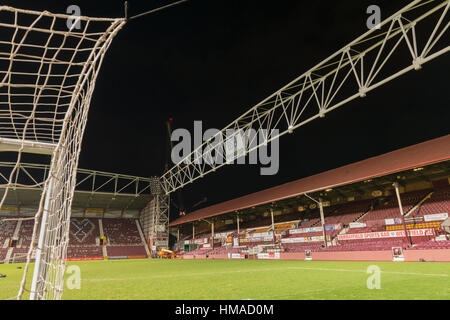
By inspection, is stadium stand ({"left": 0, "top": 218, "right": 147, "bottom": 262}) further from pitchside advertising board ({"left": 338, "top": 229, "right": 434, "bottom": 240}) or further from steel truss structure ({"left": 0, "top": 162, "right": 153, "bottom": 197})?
pitchside advertising board ({"left": 338, "top": 229, "right": 434, "bottom": 240})

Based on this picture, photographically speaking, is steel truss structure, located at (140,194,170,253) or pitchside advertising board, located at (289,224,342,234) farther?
steel truss structure, located at (140,194,170,253)

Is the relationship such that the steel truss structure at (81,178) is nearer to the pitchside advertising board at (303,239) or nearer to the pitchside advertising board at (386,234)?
the pitchside advertising board at (303,239)

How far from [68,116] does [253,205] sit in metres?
22.2

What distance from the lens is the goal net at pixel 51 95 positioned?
3301 millimetres

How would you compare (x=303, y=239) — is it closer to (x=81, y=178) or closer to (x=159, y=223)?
(x=159, y=223)

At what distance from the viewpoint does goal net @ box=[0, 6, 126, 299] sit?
3.30m

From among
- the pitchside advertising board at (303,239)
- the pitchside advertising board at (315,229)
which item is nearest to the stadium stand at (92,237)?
the pitchside advertising board at (303,239)

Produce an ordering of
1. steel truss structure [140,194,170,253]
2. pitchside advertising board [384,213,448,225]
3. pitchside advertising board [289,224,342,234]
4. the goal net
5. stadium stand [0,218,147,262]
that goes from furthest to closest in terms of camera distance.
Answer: steel truss structure [140,194,170,253], stadium stand [0,218,147,262], pitchside advertising board [289,224,342,234], pitchside advertising board [384,213,448,225], the goal net

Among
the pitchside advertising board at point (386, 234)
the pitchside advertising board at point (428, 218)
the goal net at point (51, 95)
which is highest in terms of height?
the goal net at point (51, 95)

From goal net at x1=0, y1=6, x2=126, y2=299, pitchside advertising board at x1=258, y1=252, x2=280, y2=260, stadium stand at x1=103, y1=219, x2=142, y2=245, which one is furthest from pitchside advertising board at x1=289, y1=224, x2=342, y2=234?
stadium stand at x1=103, y1=219, x2=142, y2=245

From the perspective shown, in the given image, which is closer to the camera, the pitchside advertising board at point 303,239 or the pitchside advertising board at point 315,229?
the pitchside advertising board at point 315,229

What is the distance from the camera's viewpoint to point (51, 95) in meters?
3.99

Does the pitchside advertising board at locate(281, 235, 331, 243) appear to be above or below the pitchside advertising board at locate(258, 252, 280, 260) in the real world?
above
